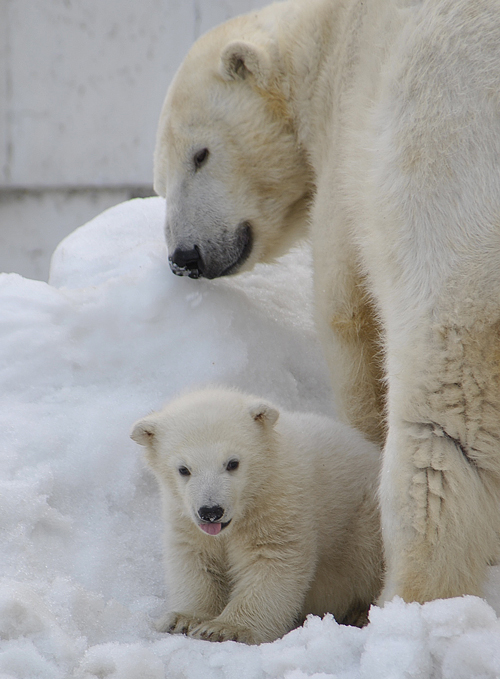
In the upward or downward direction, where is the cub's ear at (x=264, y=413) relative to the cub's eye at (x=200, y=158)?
downward

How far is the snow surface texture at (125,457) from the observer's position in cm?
148

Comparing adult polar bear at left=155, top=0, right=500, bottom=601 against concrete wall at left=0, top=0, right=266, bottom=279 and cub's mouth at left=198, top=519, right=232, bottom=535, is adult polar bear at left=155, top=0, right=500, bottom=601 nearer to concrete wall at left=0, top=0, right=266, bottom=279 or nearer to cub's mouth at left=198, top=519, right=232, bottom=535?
cub's mouth at left=198, top=519, right=232, bottom=535

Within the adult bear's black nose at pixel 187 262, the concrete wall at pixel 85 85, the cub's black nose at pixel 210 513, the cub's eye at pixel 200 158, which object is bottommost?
the concrete wall at pixel 85 85

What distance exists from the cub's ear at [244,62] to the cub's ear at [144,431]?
4.24ft

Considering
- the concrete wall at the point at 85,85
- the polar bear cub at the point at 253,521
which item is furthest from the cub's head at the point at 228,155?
the concrete wall at the point at 85,85

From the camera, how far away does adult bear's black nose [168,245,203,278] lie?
2.83 meters

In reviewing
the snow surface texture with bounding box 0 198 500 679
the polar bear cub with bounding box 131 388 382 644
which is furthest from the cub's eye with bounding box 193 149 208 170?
the polar bear cub with bounding box 131 388 382 644

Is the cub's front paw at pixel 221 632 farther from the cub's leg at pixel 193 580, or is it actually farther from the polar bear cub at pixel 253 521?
the cub's leg at pixel 193 580

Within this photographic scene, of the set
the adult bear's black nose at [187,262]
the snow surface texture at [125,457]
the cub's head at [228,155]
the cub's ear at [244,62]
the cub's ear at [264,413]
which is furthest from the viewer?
the adult bear's black nose at [187,262]

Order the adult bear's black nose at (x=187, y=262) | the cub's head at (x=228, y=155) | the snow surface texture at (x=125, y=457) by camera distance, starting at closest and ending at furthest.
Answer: the snow surface texture at (x=125, y=457)
the cub's head at (x=228, y=155)
the adult bear's black nose at (x=187, y=262)

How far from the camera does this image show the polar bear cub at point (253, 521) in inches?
74.3

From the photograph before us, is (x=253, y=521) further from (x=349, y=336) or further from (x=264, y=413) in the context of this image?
(x=349, y=336)

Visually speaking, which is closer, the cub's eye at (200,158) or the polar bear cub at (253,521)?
the polar bear cub at (253,521)

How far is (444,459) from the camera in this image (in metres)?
1.60
